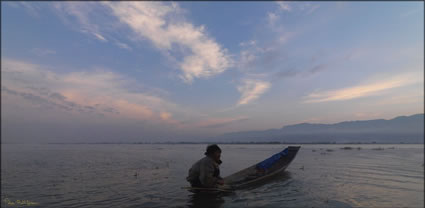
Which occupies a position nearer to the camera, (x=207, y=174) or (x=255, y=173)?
(x=207, y=174)

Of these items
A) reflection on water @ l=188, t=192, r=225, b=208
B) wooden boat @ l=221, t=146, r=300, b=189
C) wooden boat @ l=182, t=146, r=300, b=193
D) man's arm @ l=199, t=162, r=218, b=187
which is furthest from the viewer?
wooden boat @ l=221, t=146, r=300, b=189

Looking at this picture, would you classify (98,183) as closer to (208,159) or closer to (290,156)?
(208,159)

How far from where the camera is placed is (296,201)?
10633 millimetres

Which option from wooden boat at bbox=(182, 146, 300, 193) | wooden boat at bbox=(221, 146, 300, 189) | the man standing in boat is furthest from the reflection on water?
wooden boat at bbox=(221, 146, 300, 189)

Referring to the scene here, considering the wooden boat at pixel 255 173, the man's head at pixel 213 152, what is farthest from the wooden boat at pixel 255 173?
the man's head at pixel 213 152

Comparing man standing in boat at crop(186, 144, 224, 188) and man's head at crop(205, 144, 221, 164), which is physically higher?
man's head at crop(205, 144, 221, 164)

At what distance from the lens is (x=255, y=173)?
16.1 m

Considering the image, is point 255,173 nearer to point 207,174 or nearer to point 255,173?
point 255,173

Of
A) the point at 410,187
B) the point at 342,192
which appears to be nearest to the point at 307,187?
the point at 342,192

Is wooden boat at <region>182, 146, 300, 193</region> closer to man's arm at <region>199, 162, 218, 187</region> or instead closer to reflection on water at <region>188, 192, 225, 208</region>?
reflection on water at <region>188, 192, 225, 208</region>

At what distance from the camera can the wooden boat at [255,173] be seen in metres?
13.5

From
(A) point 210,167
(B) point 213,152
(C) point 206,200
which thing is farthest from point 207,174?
(C) point 206,200

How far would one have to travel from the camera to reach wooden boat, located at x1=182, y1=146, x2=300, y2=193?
11475 millimetres

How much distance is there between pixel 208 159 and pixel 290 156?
47.0 ft
